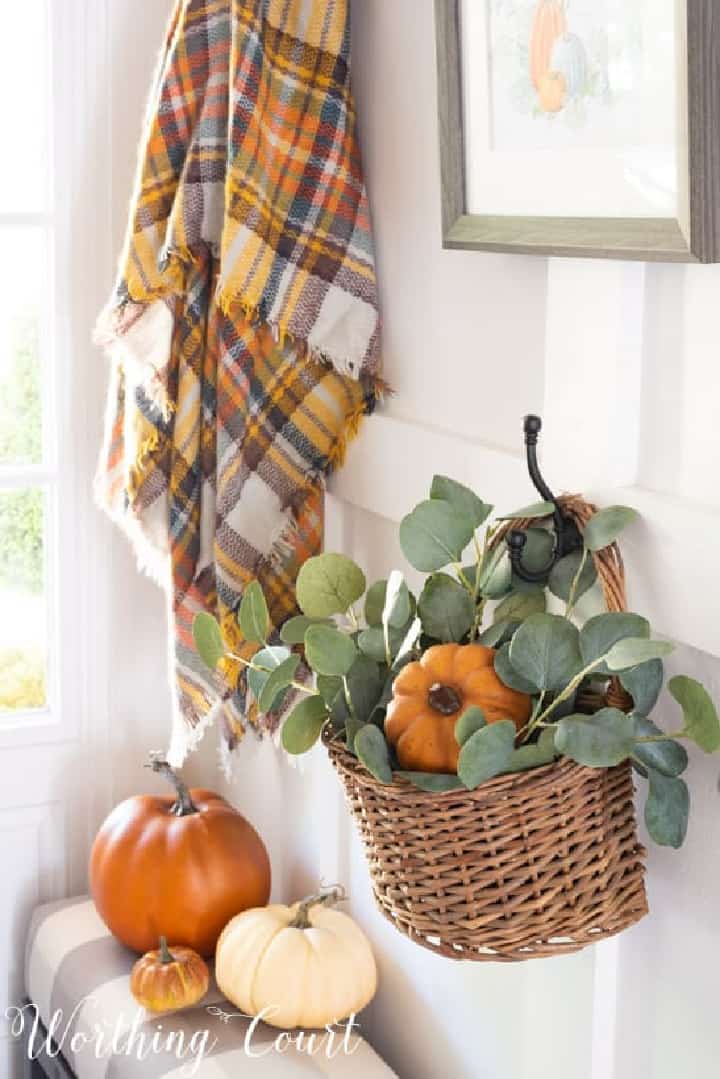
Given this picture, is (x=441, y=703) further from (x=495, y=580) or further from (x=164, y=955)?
(x=164, y=955)

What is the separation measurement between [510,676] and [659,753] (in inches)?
4.8

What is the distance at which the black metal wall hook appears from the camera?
1.12m

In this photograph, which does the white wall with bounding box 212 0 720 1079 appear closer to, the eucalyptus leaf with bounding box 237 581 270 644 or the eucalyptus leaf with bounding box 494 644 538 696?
the eucalyptus leaf with bounding box 494 644 538 696

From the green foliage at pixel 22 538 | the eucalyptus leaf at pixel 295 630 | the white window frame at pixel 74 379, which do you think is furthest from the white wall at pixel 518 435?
the green foliage at pixel 22 538

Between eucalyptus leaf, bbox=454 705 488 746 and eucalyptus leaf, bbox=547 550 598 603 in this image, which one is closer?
eucalyptus leaf, bbox=454 705 488 746

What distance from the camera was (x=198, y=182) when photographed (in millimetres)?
1595

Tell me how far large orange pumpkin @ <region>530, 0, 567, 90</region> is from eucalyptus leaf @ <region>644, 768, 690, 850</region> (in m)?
0.56

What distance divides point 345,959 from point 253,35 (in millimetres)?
1015

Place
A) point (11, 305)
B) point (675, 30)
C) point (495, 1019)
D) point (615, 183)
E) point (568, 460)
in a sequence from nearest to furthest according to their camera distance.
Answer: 1. point (675, 30)
2. point (615, 183)
3. point (568, 460)
4. point (495, 1019)
5. point (11, 305)

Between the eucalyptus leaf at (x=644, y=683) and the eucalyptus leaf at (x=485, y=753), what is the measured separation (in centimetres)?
11

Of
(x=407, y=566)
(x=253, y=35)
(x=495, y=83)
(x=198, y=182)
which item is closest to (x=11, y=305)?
(x=198, y=182)

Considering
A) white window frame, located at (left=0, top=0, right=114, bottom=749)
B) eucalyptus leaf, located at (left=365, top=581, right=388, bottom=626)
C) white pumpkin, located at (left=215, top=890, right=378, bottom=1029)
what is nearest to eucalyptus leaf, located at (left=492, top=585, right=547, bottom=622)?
eucalyptus leaf, located at (left=365, top=581, right=388, bottom=626)

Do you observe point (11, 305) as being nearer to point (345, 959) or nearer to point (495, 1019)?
point (345, 959)

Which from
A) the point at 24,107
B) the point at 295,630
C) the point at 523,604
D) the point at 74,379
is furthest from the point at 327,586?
the point at 24,107
